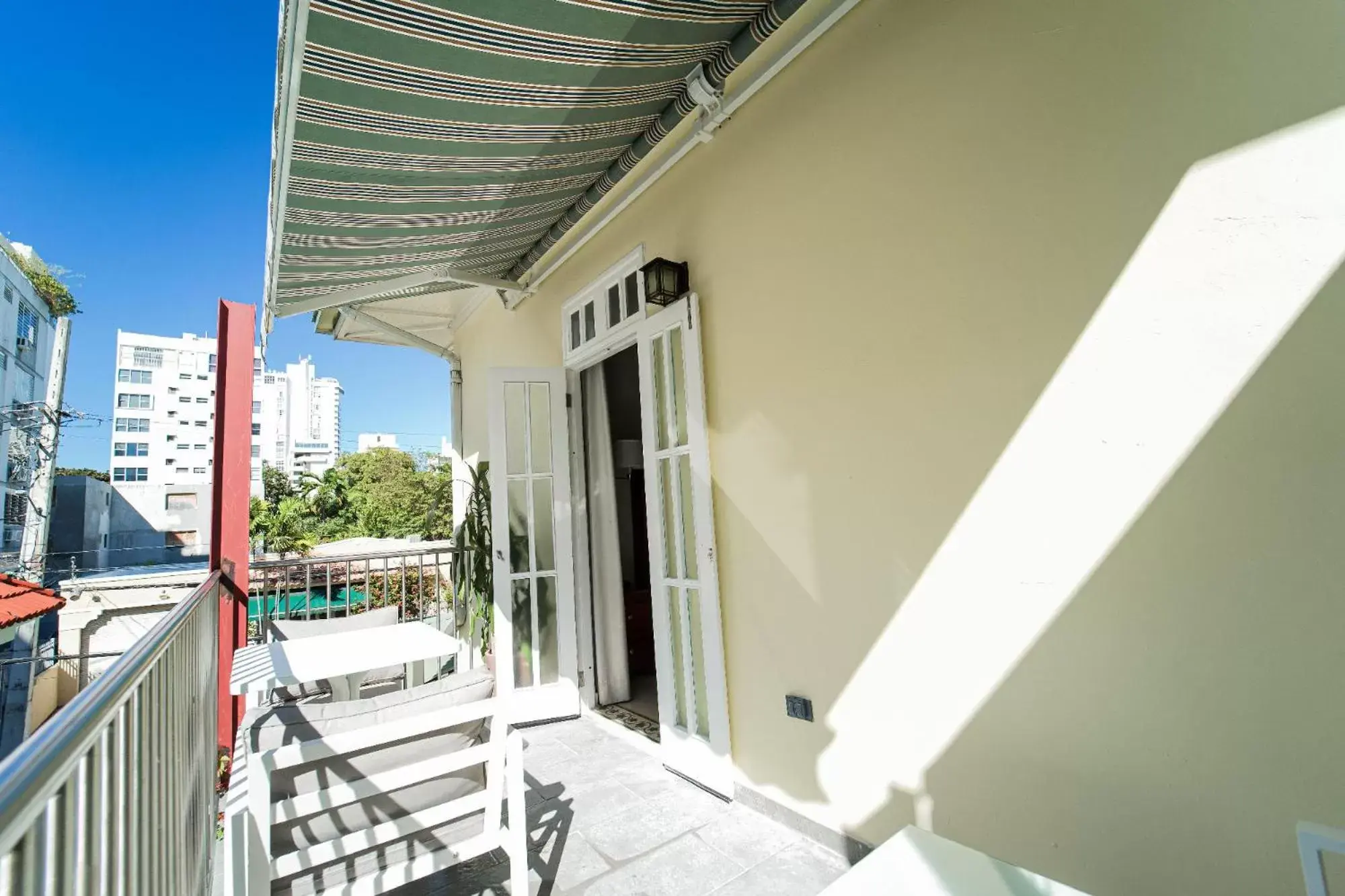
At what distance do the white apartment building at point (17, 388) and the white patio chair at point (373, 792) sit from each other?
150 feet

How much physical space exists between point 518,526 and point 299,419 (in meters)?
101

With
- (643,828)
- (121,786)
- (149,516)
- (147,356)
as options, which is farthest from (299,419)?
(121,786)

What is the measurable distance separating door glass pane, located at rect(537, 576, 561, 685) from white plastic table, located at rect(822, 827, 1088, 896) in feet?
10.9

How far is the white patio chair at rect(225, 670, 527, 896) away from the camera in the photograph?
5.48 feet

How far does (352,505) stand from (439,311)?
34714mm

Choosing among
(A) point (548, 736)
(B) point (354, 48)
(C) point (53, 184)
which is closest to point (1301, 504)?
(B) point (354, 48)

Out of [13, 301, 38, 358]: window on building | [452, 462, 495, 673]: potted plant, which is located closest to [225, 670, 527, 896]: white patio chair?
[452, 462, 495, 673]: potted plant

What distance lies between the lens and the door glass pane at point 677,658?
3332 mm

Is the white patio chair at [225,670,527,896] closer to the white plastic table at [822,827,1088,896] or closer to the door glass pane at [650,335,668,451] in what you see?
the white plastic table at [822,827,1088,896]

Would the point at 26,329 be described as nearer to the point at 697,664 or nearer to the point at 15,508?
the point at 15,508

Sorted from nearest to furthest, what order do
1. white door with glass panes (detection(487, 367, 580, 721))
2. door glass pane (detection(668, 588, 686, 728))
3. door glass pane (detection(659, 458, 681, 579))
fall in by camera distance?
door glass pane (detection(668, 588, 686, 728)) < door glass pane (detection(659, 458, 681, 579)) < white door with glass panes (detection(487, 367, 580, 721))

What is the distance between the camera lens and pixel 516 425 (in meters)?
4.57

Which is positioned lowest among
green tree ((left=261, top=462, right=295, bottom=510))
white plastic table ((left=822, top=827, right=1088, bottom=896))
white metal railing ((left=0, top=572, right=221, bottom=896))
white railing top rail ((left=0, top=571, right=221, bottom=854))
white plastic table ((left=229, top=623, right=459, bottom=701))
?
white plastic table ((left=822, top=827, right=1088, bottom=896))

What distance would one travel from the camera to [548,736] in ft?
13.0
